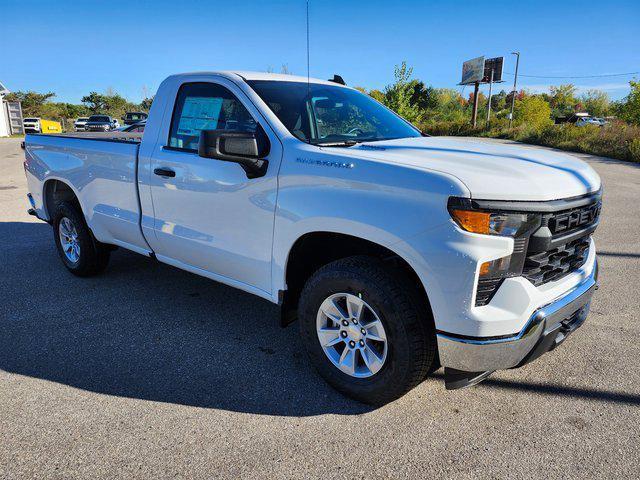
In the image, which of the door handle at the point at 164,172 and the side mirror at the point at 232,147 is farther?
the door handle at the point at 164,172

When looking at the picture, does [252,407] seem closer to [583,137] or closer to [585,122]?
[583,137]

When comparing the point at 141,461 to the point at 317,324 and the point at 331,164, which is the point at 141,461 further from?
the point at 331,164

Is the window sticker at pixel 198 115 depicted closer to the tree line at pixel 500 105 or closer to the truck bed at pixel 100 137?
the truck bed at pixel 100 137

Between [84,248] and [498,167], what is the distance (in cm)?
398

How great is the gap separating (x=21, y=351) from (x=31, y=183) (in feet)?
8.75

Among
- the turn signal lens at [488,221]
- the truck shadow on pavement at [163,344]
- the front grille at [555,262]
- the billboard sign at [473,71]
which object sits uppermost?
the billboard sign at [473,71]

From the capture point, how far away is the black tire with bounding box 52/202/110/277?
15.5 feet

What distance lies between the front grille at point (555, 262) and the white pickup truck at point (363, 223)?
11 millimetres

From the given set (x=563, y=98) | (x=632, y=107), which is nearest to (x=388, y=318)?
(x=632, y=107)

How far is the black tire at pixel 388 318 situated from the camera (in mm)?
2510

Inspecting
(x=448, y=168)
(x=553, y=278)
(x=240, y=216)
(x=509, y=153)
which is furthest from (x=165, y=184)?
(x=553, y=278)

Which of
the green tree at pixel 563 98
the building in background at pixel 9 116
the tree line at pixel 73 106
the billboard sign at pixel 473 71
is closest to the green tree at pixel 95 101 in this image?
the tree line at pixel 73 106

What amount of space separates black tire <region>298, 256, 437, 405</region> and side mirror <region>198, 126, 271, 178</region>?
0.82m

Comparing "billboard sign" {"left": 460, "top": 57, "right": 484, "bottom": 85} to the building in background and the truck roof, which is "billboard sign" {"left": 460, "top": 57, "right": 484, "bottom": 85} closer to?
the building in background
